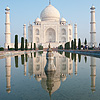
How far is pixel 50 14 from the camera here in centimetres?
4481

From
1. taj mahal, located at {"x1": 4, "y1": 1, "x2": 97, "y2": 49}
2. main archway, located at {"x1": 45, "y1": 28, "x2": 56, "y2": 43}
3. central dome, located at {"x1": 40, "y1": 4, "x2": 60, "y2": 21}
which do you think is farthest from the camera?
main archway, located at {"x1": 45, "y1": 28, "x2": 56, "y2": 43}

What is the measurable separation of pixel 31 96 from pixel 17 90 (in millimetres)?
469

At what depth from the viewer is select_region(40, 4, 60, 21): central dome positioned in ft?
147

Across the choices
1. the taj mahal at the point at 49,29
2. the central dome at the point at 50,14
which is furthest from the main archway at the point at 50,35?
the central dome at the point at 50,14

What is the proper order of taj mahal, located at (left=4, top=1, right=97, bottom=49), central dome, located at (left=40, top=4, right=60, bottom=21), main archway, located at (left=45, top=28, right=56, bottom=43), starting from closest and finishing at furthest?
1. taj mahal, located at (left=4, top=1, right=97, bottom=49)
2. central dome, located at (left=40, top=4, right=60, bottom=21)
3. main archway, located at (left=45, top=28, right=56, bottom=43)

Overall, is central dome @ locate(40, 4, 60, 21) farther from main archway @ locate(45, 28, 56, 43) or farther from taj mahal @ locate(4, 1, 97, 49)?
main archway @ locate(45, 28, 56, 43)

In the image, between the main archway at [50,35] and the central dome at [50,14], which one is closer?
the central dome at [50,14]

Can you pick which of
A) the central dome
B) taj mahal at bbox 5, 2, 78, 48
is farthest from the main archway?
the central dome

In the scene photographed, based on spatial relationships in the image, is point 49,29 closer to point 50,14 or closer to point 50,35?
point 50,35

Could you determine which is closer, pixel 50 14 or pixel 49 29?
pixel 50 14

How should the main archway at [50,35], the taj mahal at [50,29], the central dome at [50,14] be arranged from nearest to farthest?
the taj mahal at [50,29] < the central dome at [50,14] < the main archway at [50,35]

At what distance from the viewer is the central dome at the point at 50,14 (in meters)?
44.9

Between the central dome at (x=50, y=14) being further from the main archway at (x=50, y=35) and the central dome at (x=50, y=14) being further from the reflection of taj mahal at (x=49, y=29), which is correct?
the main archway at (x=50, y=35)

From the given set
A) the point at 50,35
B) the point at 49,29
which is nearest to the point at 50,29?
the point at 49,29
